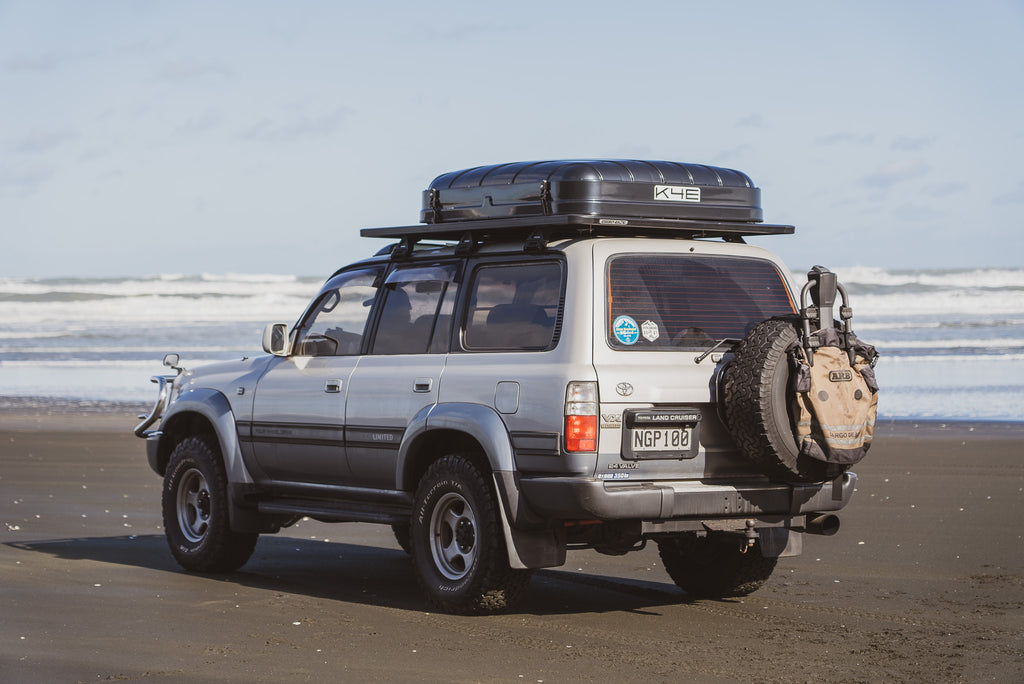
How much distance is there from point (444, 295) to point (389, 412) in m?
0.74

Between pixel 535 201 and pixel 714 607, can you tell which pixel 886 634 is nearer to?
pixel 714 607

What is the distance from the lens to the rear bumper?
7.06 metres

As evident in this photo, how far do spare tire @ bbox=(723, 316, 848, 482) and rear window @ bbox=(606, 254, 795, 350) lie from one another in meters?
0.40

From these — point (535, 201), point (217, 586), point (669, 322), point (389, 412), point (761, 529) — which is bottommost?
point (217, 586)

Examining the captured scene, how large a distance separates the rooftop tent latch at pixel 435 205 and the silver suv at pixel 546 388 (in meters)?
0.01

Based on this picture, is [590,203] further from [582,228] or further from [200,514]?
[200,514]

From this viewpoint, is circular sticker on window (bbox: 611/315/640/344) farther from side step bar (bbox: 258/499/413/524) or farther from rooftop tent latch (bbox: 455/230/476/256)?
side step bar (bbox: 258/499/413/524)

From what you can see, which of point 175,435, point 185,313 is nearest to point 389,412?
point 175,435

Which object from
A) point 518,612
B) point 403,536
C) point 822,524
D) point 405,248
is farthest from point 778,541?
point 403,536

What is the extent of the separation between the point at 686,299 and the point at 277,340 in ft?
9.30

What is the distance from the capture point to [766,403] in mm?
7133

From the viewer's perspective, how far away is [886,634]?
7.42 meters

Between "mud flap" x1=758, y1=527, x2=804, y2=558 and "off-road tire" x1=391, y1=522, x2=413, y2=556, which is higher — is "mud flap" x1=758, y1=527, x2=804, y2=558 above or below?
above

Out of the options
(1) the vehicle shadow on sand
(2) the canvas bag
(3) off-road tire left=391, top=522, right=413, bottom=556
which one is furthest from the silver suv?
(3) off-road tire left=391, top=522, right=413, bottom=556
